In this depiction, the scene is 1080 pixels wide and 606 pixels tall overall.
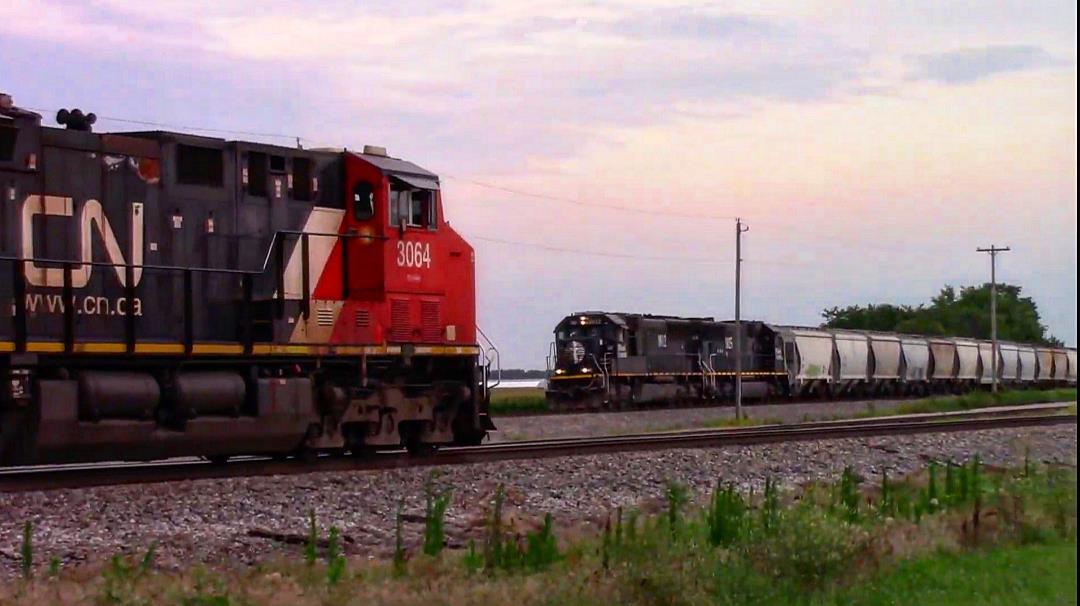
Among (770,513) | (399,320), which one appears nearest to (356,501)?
(770,513)

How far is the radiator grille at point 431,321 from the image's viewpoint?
18.1m

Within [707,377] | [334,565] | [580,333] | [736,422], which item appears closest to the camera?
[334,565]

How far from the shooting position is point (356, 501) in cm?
1217

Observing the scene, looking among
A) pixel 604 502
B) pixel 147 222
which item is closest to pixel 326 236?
pixel 147 222

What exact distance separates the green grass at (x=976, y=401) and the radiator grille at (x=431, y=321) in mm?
24455

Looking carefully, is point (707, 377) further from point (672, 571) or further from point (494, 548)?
point (672, 571)

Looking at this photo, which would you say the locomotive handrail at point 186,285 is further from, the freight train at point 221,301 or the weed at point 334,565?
the weed at point 334,565

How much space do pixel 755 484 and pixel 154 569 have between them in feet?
26.1

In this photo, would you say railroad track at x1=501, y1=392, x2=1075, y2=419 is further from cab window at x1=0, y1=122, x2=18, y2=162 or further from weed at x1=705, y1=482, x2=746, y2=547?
weed at x1=705, y1=482, x2=746, y2=547

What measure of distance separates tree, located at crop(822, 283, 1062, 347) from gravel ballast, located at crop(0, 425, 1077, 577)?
8288 centimetres

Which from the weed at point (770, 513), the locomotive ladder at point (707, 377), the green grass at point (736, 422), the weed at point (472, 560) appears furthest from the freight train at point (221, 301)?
the locomotive ladder at point (707, 377)

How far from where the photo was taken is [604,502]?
12836 millimetres

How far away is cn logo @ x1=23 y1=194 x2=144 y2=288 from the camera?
14297 millimetres

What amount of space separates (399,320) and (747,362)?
107ft
